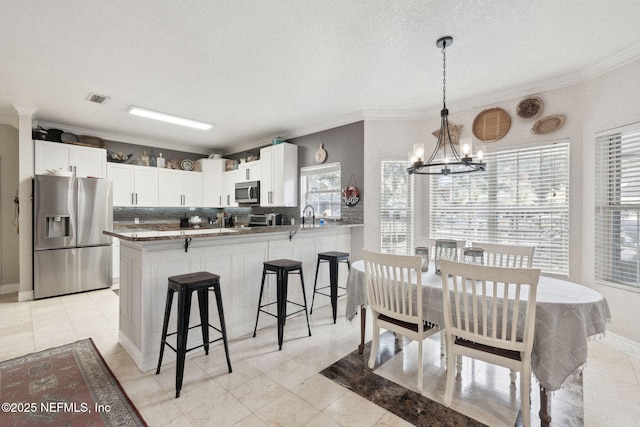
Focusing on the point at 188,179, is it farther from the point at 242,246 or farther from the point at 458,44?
the point at 458,44

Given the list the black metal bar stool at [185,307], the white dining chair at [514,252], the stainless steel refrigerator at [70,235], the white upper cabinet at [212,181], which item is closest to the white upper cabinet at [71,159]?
the stainless steel refrigerator at [70,235]

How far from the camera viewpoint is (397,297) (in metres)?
2.17

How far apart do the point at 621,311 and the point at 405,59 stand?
317 centimetres

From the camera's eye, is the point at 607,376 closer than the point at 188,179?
Yes

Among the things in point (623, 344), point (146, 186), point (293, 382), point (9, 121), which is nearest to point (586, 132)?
point (623, 344)

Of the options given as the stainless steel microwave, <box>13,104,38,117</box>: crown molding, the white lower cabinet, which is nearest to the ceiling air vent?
<box>13,104,38,117</box>: crown molding

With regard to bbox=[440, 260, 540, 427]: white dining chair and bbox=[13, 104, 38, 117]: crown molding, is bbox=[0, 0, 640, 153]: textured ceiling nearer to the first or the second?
bbox=[13, 104, 38, 117]: crown molding

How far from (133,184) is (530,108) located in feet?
20.7

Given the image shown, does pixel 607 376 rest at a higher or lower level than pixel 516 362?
lower

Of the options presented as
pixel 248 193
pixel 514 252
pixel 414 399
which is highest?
pixel 248 193

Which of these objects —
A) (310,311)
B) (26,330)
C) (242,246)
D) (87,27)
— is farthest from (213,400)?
(87,27)

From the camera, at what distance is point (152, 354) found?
2430 millimetres

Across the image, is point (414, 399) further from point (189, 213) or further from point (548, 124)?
point (189, 213)

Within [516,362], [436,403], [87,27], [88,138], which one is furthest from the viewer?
[88,138]
